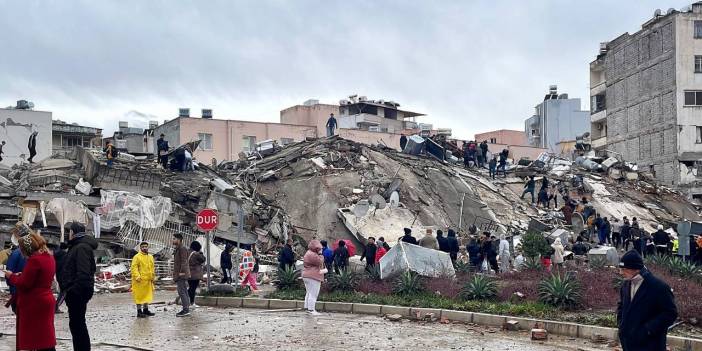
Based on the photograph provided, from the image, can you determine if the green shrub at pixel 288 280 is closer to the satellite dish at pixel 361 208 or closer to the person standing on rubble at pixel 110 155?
the satellite dish at pixel 361 208

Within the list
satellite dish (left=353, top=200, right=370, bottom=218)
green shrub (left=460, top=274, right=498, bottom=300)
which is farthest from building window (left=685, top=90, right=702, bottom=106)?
green shrub (left=460, top=274, right=498, bottom=300)

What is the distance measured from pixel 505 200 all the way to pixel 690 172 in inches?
809

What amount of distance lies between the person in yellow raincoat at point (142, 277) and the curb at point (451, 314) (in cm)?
307

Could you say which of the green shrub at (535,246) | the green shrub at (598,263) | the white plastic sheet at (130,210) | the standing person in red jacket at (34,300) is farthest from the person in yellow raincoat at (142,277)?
the white plastic sheet at (130,210)

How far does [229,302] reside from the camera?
18250mm

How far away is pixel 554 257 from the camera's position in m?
22.6

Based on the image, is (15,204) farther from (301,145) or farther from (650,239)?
(650,239)

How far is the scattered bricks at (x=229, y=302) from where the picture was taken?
1811cm

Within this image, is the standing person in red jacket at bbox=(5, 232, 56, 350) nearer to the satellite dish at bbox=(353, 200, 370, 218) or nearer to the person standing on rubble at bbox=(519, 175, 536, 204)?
the satellite dish at bbox=(353, 200, 370, 218)

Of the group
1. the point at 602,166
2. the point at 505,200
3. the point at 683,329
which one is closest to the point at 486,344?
the point at 683,329

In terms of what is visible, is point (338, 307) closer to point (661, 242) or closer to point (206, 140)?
point (661, 242)

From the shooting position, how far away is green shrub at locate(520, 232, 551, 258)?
75.3 feet

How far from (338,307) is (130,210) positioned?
1382 centimetres

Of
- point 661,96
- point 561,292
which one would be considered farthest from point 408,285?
point 661,96
